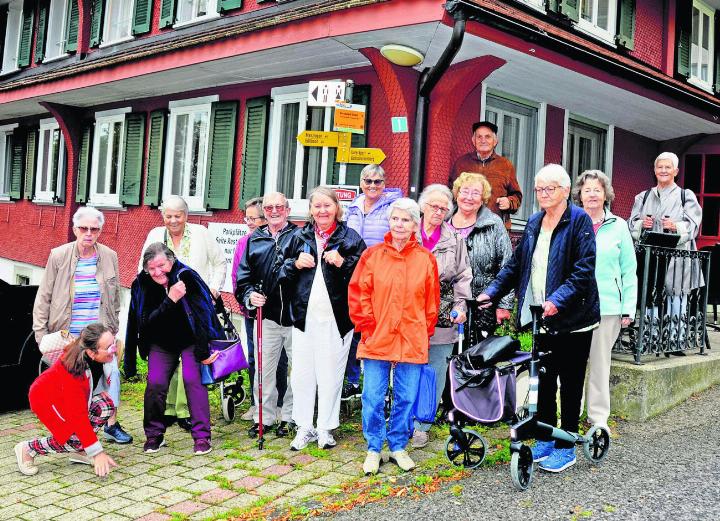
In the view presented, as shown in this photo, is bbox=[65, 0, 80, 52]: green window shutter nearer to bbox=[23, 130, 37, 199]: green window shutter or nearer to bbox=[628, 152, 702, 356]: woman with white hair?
bbox=[23, 130, 37, 199]: green window shutter

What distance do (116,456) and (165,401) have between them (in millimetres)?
537

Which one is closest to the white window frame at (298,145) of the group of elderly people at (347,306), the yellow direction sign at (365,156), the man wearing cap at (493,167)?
the yellow direction sign at (365,156)

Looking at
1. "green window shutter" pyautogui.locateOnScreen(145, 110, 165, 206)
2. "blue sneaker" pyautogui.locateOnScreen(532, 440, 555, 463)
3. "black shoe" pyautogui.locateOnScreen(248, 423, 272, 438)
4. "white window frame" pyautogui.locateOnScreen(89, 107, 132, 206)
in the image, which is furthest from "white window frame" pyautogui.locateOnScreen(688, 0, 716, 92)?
"black shoe" pyautogui.locateOnScreen(248, 423, 272, 438)

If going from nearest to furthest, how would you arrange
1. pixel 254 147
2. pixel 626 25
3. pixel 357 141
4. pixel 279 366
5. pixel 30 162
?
pixel 279 366, pixel 357 141, pixel 254 147, pixel 626 25, pixel 30 162

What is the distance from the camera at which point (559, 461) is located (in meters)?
4.83

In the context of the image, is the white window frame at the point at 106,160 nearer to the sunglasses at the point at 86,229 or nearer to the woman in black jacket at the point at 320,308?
the sunglasses at the point at 86,229

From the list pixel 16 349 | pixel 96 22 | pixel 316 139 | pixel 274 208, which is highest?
pixel 96 22

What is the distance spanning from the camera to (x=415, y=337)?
4.84 metres

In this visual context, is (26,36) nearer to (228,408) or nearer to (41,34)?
(41,34)

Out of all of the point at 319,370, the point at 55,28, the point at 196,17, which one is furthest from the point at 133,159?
the point at 319,370

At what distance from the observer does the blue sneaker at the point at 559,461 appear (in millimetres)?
4789

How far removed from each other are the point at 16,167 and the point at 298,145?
10.6 m

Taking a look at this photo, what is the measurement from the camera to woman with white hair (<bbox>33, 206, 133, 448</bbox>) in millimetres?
5602

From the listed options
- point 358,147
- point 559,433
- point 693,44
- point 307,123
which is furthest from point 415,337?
point 693,44
